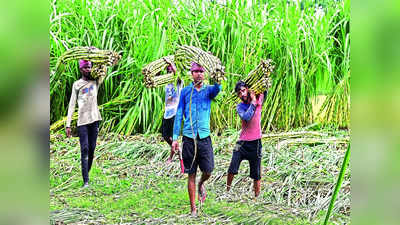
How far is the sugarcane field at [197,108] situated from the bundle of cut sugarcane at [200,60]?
1cm

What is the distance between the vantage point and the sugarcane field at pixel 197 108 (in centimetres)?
322

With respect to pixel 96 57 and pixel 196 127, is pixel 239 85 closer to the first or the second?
pixel 196 127

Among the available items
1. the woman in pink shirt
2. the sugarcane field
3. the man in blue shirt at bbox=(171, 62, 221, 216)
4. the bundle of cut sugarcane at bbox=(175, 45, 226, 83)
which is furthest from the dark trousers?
the woman in pink shirt

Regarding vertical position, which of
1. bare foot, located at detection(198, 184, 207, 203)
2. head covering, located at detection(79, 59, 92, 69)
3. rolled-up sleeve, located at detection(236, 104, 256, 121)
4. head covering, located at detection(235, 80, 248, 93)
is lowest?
bare foot, located at detection(198, 184, 207, 203)

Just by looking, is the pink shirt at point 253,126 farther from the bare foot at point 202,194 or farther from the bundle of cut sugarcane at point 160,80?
the bundle of cut sugarcane at point 160,80

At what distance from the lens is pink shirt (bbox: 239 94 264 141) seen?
3.23 m

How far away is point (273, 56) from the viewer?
3246mm

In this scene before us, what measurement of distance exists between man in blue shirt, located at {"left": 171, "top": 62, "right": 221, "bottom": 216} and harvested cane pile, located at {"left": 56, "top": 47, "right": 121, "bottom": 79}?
0.73 metres

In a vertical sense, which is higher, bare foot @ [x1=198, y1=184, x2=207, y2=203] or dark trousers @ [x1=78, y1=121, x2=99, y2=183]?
dark trousers @ [x1=78, y1=121, x2=99, y2=183]

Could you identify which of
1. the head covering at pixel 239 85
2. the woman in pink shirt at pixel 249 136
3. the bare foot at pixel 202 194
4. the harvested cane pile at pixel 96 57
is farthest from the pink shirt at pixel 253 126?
the harvested cane pile at pixel 96 57

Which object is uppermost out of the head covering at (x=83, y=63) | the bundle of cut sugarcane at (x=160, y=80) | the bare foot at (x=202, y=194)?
the head covering at (x=83, y=63)

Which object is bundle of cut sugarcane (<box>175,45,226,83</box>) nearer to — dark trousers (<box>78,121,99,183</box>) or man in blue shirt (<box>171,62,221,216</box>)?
man in blue shirt (<box>171,62,221,216</box>)
